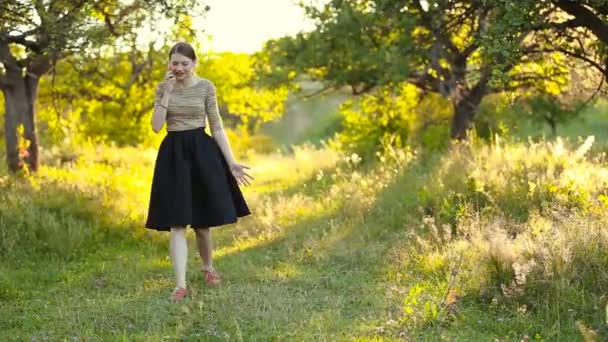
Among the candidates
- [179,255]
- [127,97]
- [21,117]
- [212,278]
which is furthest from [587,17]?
[127,97]

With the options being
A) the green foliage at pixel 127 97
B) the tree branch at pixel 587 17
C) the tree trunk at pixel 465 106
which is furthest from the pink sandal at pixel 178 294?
the green foliage at pixel 127 97

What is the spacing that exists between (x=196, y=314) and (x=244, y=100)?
2130cm

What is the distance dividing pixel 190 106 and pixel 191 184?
682mm

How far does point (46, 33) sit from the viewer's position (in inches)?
341

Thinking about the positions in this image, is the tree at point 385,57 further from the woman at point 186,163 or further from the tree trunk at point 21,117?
the woman at point 186,163

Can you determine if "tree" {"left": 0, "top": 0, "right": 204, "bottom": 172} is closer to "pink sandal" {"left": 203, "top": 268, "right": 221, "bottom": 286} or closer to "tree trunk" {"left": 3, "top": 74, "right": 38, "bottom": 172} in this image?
"tree trunk" {"left": 3, "top": 74, "right": 38, "bottom": 172}

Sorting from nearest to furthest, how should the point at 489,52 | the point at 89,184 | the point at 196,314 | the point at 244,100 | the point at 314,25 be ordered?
1. the point at 196,314
2. the point at 489,52
3. the point at 89,184
4. the point at 314,25
5. the point at 244,100

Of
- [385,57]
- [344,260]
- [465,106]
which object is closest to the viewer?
[344,260]

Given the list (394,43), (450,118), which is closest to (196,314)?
(394,43)

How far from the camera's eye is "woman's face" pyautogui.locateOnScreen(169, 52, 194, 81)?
20.7 feet

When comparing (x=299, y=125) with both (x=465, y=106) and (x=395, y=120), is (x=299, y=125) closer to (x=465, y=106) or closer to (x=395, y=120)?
(x=395, y=120)

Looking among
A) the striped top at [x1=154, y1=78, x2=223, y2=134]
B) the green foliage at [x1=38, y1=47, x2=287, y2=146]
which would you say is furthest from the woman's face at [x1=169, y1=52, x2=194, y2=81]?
the green foliage at [x1=38, y1=47, x2=287, y2=146]

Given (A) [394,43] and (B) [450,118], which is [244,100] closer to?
(B) [450,118]

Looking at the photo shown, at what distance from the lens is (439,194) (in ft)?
29.6
